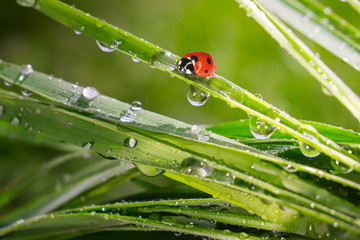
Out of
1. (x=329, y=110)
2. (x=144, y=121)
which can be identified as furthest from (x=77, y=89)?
(x=329, y=110)

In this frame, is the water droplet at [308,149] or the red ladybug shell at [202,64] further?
the red ladybug shell at [202,64]

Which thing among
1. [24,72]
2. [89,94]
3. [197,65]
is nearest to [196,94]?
[197,65]

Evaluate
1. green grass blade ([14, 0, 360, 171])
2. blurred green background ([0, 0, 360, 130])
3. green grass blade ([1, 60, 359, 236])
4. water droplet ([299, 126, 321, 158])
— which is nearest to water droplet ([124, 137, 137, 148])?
green grass blade ([1, 60, 359, 236])

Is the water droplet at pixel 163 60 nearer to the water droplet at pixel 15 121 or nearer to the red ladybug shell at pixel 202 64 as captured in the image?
the red ladybug shell at pixel 202 64

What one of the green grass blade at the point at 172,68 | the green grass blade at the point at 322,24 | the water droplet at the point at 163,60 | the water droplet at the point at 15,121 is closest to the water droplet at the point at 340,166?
the green grass blade at the point at 172,68

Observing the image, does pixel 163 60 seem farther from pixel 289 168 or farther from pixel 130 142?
pixel 289 168

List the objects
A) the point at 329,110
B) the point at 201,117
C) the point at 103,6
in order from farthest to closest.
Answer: the point at 103,6 < the point at 201,117 < the point at 329,110

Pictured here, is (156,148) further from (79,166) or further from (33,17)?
(33,17)
